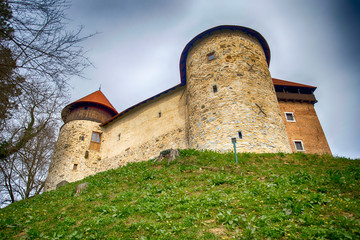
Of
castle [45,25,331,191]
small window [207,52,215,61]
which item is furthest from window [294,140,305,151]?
small window [207,52,215,61]

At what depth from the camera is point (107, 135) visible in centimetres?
2003

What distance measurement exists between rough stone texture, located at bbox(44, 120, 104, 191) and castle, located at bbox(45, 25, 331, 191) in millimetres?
78

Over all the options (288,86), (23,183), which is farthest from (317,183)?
(23,183)

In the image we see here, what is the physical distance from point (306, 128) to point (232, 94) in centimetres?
754

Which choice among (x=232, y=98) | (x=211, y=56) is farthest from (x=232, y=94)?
(x=211, y=56)

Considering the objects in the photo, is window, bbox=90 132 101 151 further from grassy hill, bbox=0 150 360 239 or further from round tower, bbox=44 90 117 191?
grassy hill, bbox=0 150 360 239


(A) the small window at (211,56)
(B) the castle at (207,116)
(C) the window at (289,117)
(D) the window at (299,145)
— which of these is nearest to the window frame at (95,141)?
(B) the castle at (207,116)

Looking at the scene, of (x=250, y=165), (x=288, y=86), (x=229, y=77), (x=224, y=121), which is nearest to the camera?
(x=250, y=165)

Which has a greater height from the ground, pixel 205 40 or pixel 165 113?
pixel 205 40

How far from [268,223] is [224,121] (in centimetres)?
681

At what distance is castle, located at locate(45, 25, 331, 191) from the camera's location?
33.6 ft

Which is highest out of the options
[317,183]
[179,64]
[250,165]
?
[179,64]

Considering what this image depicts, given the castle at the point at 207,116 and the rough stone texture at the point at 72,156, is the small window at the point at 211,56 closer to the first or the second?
the castle at the point at 207,116

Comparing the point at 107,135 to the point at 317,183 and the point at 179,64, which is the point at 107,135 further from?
the point at 317,183
